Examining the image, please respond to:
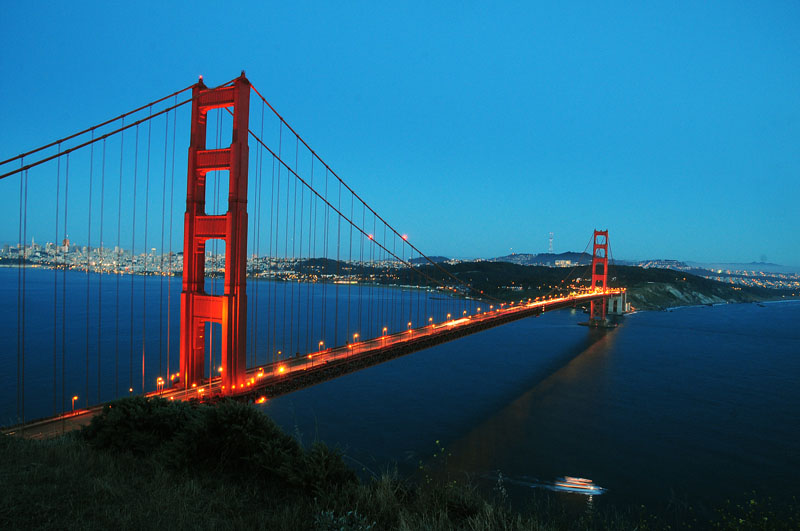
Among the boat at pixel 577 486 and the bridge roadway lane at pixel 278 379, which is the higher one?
the bridge roadway lane at pixel 278 379

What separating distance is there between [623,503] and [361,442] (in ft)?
23.1

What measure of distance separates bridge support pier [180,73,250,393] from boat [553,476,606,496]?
301 inches

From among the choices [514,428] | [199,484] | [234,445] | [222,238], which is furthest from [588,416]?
[199,484]

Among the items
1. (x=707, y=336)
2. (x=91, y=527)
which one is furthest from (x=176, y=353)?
(x=707, y=336)

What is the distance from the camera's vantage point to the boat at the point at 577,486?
10625 mm

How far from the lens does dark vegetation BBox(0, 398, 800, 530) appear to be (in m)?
3.57

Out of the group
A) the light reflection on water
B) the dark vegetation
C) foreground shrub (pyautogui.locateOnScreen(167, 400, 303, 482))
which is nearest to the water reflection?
the light reflection on water

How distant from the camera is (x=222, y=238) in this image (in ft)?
33.4

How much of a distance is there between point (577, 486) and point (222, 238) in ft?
32.3

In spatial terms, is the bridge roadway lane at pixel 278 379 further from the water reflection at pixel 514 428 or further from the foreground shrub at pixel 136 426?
the water reflection at pixel 514 428

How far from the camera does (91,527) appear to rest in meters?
3.26

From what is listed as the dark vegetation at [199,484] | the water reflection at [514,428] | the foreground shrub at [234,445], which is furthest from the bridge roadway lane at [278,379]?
the water reflection at [514,428]

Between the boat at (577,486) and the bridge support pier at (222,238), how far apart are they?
7634 mm

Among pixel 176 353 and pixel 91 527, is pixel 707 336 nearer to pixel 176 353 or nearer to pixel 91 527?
pixel 176 353
